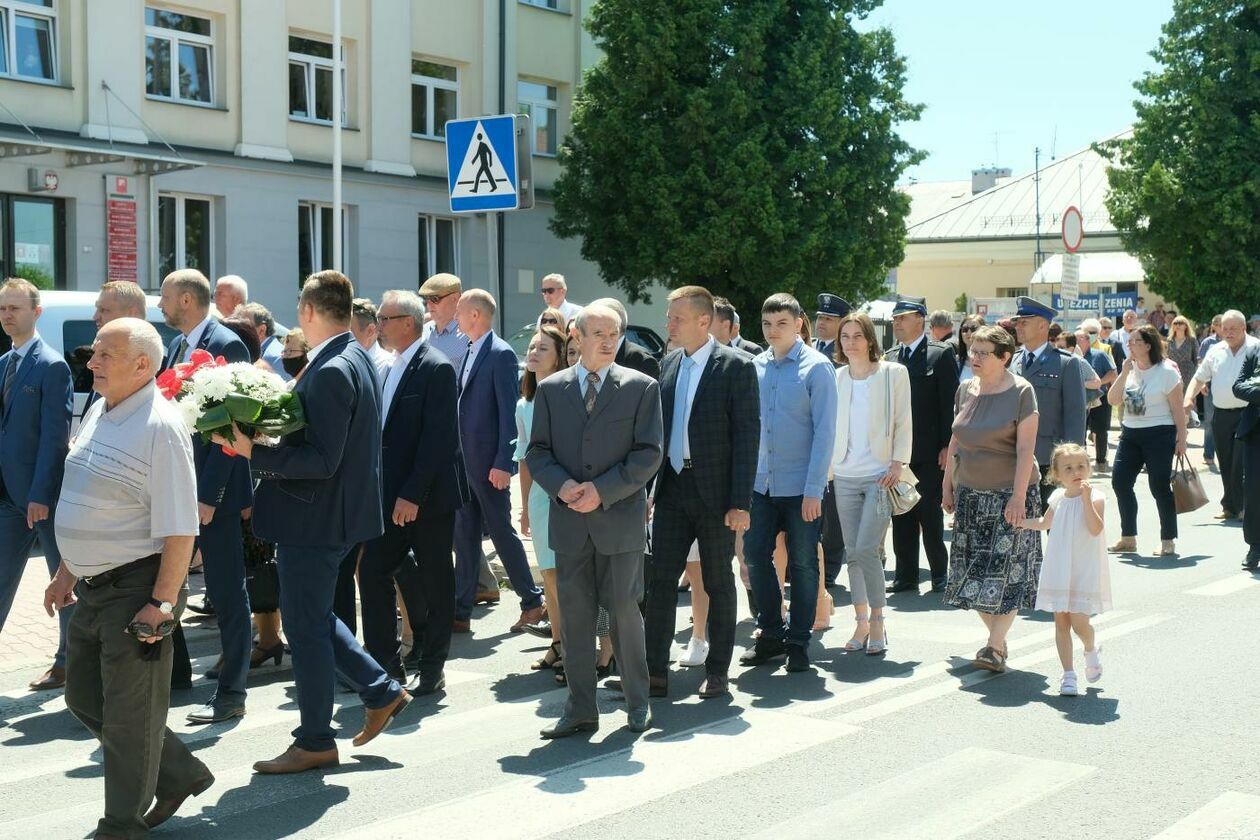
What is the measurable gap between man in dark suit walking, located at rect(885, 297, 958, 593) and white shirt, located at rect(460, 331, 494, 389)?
346 centimetres

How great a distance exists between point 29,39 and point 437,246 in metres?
9.46

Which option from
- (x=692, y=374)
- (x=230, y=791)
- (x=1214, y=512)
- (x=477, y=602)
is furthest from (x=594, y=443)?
(x=1214, y=512)

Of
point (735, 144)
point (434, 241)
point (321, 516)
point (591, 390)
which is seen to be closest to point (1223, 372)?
point (591, 390)

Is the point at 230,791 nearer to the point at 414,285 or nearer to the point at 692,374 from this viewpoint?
the point at 692,374

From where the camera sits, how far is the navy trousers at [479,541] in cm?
891

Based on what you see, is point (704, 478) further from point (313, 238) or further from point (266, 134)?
point (313, 238)

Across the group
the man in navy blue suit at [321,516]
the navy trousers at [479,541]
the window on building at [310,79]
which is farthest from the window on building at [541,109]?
the man in navy blue suit at [321,516]

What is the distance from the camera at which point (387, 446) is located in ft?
24.0

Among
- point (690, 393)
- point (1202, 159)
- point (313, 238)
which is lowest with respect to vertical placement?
point (690, 393)

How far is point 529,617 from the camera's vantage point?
29.2 ft

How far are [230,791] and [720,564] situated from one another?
2.73m

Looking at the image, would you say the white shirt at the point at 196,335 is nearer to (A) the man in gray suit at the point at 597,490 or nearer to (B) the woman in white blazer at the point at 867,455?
(A) the man in gray suit at the point at 597,490

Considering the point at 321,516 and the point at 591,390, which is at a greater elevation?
the point at 591,390

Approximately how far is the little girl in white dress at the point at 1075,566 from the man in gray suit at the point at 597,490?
92.5 inches
